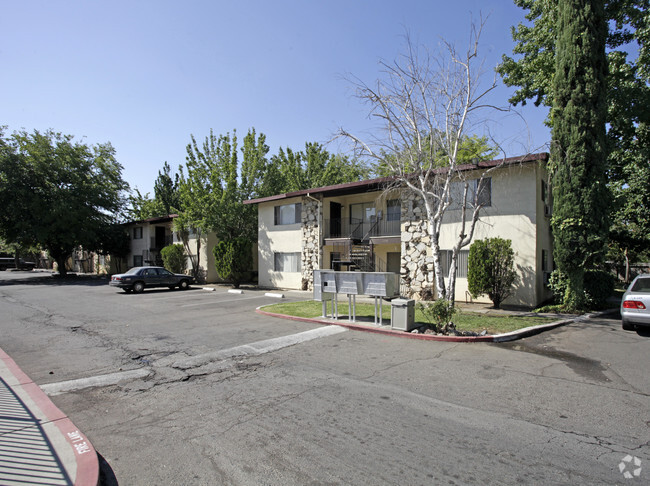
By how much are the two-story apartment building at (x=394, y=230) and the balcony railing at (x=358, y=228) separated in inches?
2.1

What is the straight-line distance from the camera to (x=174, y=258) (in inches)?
1114

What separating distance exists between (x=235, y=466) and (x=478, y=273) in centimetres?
1246

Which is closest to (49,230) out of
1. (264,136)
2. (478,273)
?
(264,136)

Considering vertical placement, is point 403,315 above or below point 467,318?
above

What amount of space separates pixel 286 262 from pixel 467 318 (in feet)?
45.8

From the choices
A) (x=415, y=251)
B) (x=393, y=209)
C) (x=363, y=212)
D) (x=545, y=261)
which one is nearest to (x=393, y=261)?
(x=393, y=209)

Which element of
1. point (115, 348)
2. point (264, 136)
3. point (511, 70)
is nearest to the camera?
point (115, 348)

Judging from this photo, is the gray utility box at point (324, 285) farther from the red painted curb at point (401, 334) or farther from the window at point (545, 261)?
the window at point (545, 261)

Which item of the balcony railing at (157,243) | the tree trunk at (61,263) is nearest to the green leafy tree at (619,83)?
the balcony railing at (157,243)

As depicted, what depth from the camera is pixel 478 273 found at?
13.8 meters

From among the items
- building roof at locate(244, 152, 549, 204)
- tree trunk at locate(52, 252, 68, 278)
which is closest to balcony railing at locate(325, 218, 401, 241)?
building roof at locate(244, 152, 549, 204)

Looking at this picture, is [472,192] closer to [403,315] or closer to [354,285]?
[354,285]

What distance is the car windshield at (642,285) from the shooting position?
30.8 feet

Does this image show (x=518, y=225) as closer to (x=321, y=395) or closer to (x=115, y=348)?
(x=321, y=395)
